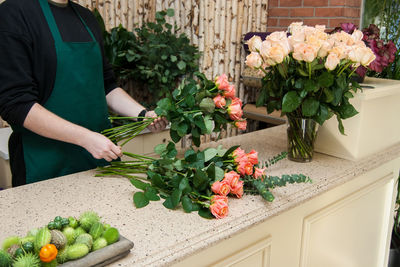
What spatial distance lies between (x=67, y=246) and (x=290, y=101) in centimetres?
91

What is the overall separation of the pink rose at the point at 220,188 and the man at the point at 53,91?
37 cm

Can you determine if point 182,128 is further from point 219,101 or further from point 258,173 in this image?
point 258,173

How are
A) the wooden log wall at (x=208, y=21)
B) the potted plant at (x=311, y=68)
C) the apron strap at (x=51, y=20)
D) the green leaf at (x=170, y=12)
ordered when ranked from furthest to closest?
the wooden log wall at (x=208, y=21) < the green leaf at (x=170, y=12) < the apron strap at (x=51, y=20) < the potted plant at (x=311, y=68)

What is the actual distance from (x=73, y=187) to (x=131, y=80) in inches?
80.6

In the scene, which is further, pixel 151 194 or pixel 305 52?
pixel 305 52

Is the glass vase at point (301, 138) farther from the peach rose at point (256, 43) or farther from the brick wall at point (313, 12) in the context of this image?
the brick wall at point (313, 12)

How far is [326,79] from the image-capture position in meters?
1.36

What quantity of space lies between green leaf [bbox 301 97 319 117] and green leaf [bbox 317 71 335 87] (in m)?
0.07

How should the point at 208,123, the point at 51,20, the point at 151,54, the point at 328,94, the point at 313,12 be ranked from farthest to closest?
the point at 313,12 < the point at 151,54 < the point at 51,20 < the point at 328,94 < the point at 208,123

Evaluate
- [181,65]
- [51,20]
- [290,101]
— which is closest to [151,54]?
[181,65]

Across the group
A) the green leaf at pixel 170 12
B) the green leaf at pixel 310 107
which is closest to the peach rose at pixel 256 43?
the green leaf at pixel 310 107

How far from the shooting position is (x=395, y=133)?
6.12 feet

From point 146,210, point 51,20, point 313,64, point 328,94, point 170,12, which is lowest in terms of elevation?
point 146,210

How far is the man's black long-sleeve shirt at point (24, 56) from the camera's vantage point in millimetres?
1411
